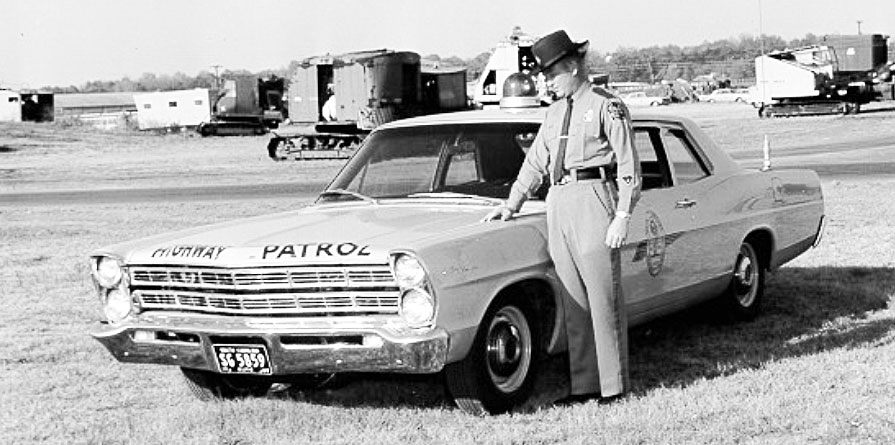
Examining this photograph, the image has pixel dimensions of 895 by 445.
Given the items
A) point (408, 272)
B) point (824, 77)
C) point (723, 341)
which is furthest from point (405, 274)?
point (824, 77)

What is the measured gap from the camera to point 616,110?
683 centimetres

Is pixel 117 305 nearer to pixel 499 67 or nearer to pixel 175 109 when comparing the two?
pixel 499 67

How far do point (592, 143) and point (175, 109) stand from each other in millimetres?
73727

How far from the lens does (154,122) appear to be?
7900 centimetres

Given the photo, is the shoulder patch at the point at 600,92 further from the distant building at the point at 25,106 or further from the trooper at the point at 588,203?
the distant building at the point at 25,106

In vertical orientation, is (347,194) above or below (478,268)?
above

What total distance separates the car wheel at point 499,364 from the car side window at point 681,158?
74.3 inches

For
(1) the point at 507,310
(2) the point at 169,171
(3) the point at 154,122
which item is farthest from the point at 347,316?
(3) the point at 154,122

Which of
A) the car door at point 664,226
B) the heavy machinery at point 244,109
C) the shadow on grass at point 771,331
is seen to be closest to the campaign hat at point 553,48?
the car door at point 664,226

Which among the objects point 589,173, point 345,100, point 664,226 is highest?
point 345,100

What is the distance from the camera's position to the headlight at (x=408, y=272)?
20.6ft

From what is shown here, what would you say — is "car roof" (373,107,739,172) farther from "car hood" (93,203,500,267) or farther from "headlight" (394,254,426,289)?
"headlight" (394,254,426,289)

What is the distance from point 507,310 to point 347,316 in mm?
802

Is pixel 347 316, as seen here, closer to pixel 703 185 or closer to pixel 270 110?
pixel 703 185
